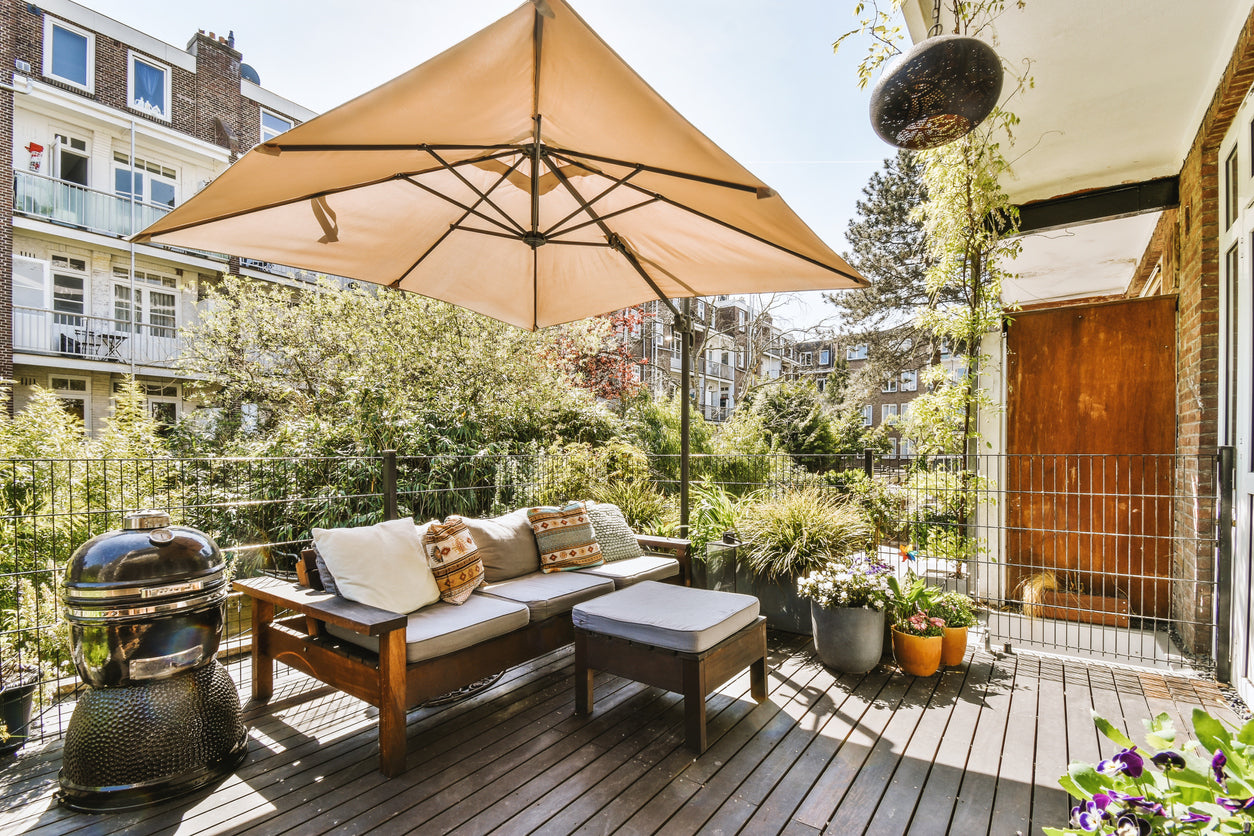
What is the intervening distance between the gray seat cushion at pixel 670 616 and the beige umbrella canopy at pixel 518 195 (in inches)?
68.8

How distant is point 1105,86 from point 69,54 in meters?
17.1

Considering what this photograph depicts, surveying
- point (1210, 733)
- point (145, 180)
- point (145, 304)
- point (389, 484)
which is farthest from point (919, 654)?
point (145, 180)

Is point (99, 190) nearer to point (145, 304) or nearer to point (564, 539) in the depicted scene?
point (145, 304)

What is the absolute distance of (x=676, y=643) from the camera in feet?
8.42

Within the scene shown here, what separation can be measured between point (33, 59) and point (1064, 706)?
17700 millimetres

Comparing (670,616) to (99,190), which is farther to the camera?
(99,190)

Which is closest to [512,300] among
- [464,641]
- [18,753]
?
[464,641]

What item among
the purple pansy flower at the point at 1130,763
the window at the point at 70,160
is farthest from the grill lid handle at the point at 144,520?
the window at the point at 70,160

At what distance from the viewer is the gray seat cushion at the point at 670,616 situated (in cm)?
256

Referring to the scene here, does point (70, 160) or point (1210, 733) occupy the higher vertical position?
point (70, 160)

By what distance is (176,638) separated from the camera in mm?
2236

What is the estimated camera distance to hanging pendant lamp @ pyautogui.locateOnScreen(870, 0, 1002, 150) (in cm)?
219

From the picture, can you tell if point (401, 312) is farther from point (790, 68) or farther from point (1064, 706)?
point (1064, 706)

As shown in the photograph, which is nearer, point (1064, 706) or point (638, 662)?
point (638, 662)
